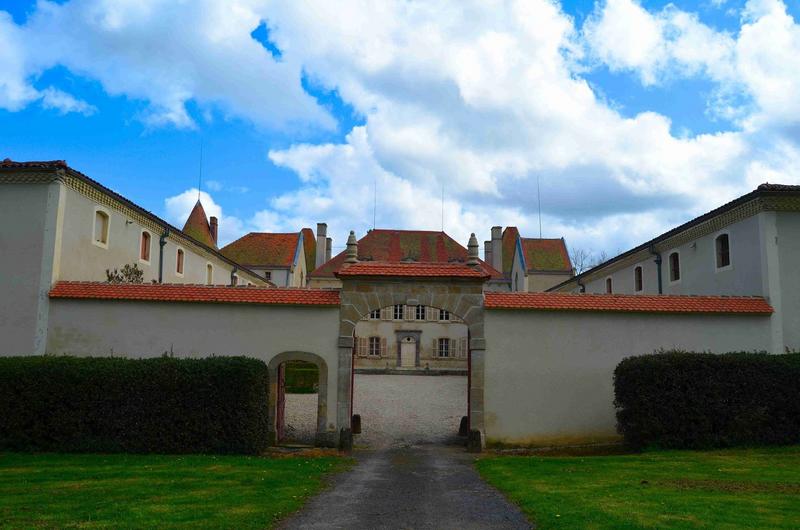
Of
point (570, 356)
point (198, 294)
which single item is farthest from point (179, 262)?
point (570, 356)

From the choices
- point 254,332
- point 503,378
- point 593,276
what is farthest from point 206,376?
point 593,276

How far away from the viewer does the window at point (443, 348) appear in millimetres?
47384

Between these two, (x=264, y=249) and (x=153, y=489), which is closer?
(x=153, y=489)

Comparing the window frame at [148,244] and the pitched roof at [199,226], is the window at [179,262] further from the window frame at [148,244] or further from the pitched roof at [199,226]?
the pitched roof at [199,226]

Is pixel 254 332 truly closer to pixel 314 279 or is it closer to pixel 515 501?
pixel 515 501

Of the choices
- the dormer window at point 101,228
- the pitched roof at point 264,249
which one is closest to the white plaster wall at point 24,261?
the dormer window at point 101,228

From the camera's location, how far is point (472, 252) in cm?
1614

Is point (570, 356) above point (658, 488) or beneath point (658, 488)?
above

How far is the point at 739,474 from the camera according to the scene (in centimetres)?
1060

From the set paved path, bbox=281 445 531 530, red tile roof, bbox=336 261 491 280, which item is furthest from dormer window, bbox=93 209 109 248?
paved path, bbox=281 445 531 530

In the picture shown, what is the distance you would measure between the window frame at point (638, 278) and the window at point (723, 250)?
21.4 ft

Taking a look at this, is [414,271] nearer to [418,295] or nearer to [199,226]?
[418,295]

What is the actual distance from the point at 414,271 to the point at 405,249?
38724 millimetres

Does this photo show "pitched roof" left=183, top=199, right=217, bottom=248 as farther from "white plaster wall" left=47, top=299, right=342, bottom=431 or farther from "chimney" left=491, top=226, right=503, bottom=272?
"white plaster wall" left=47, top=299, right=342, bottom=431
